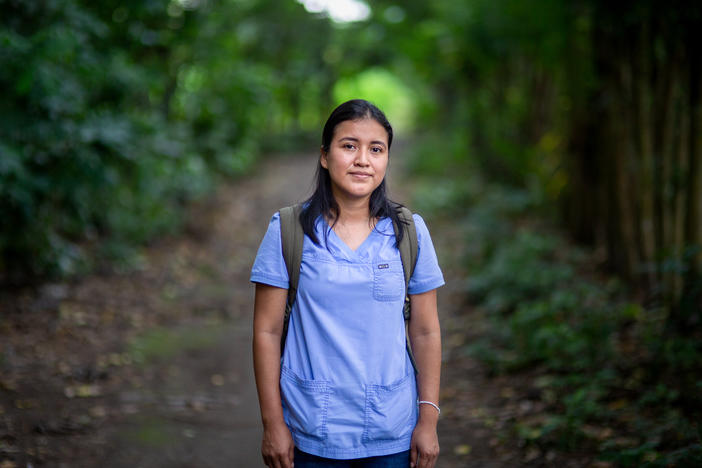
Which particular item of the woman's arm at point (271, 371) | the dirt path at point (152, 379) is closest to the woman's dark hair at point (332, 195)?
the woman's arm at point (271, 371)

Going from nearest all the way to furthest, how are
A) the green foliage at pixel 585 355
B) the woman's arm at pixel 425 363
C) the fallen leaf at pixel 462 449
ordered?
1. the woman's arm at pixel 425 363
2. the green foliage at pixel 585 355
3. the fallen leaf at pixel 462 449

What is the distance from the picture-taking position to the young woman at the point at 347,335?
2.13 m

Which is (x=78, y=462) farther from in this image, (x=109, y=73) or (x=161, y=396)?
(x=109, y=73)

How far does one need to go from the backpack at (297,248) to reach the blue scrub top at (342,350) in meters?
0.02

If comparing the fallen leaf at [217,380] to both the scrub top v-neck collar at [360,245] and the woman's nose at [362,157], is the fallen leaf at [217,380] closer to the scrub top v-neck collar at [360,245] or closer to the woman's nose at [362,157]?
the scrub top v-neck collar at [360,245]

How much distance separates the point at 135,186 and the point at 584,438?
25.8ft

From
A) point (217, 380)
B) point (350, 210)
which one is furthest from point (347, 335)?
point (217, 380)

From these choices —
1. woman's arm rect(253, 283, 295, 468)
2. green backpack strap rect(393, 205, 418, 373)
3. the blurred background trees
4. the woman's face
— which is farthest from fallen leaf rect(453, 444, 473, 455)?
the woman's face

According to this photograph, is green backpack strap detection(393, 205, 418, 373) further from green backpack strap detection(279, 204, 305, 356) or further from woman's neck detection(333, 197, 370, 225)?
green backpack strap detection(279, 204, 305, 356)

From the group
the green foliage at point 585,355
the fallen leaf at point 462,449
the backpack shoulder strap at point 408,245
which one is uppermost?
the backpack shoulder strap at point 408,245

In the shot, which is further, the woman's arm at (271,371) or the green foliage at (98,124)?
the green foliage at (98,124)

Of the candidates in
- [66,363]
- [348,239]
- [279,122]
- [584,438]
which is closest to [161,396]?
[66,363]

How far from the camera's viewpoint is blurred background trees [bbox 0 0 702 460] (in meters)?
5.76

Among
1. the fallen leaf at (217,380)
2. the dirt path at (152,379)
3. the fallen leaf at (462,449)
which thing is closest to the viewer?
the dirt path at (152,379)
